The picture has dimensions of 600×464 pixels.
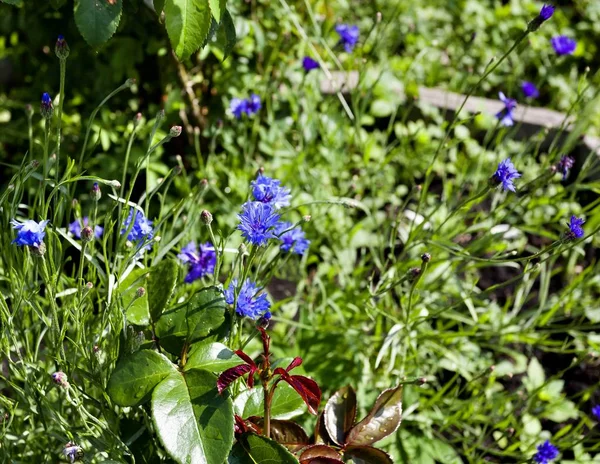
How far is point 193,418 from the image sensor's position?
0.99 meters

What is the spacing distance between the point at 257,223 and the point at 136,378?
0.96ft

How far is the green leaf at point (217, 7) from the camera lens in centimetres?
109

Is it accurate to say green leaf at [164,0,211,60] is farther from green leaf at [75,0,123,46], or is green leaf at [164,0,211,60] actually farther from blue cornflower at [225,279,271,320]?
blue cornflower at [225,279,271,320]

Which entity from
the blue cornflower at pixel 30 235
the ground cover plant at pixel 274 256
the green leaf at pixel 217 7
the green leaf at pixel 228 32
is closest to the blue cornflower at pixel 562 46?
the ground cover plant at pixel 274 256

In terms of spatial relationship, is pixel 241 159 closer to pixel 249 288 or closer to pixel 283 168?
pixel 283 168

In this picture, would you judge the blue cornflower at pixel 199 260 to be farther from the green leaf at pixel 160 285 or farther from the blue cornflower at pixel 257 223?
the blue cornflower at pixel 257 223

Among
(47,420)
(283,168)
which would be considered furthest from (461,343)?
(47,420)

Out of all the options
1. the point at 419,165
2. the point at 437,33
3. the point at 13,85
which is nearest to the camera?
the point at 419,165

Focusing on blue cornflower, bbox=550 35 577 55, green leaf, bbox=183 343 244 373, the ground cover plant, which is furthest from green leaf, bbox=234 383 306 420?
blue cornflower, bbox=550 35 577 55

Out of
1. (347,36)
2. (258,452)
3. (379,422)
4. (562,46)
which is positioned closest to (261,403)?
(258,452)

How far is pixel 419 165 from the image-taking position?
2479mm

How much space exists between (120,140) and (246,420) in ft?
4.06

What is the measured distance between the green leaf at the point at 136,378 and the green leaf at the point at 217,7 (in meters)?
0.53

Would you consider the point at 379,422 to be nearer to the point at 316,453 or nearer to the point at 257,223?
the point at 316,453
